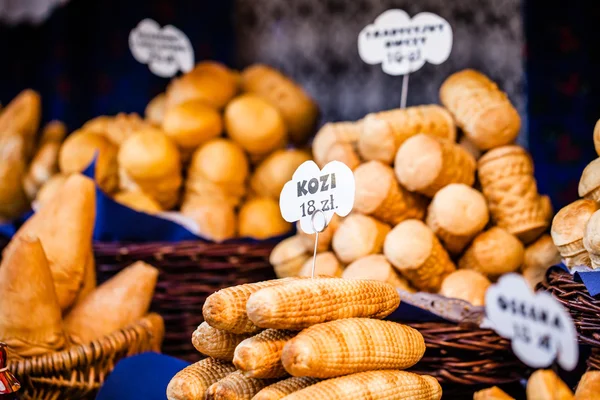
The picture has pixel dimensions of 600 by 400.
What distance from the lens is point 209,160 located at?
2289 millimetres

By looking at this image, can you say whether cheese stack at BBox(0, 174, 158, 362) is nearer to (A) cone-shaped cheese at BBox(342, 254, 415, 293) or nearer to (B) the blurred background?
(A) cone-shaped cheese at BBox(342, 254, 415, 293)

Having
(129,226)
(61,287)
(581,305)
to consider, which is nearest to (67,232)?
(61,287)

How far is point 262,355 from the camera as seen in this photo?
1.07m

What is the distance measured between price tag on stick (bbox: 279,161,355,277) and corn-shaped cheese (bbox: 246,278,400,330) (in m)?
0.12

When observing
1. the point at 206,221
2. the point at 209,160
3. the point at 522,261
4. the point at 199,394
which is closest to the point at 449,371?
the point at 522,261

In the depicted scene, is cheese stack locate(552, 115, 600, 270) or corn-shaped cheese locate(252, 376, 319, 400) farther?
Result: cheese stack locate(552, 115, 600, 270)

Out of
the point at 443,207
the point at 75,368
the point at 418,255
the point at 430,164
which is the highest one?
the point at 430,164

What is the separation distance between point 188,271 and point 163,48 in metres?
0.87

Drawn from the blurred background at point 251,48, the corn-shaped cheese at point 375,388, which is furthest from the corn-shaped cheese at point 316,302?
the blurred background at point 251,48

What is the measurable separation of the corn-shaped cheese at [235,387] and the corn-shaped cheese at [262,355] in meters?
0.04

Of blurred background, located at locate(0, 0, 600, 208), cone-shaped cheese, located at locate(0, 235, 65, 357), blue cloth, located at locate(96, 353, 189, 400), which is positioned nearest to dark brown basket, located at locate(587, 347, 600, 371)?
blue cloth, located at locate(96, 353, 189, 400)

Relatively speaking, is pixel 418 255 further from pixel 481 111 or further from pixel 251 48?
pixel 251 48

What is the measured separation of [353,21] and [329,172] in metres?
2.27

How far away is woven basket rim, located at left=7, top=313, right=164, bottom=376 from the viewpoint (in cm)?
150
